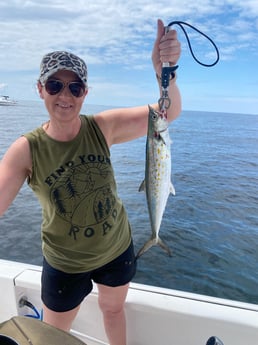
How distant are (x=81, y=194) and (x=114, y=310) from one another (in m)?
0.84

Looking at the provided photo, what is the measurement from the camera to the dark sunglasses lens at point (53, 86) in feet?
5.30

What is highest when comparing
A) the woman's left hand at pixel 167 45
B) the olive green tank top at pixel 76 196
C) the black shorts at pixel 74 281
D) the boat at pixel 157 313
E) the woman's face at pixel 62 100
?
the woman's left hand at pixel 167 45

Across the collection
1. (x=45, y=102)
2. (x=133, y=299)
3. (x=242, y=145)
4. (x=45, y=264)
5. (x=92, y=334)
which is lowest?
(x=242, y=145)

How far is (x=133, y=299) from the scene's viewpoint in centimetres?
221

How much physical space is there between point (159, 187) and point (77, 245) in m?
0.54

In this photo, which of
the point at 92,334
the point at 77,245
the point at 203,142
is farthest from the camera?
the point at 203,142

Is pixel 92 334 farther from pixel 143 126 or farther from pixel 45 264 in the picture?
pixel 143 126

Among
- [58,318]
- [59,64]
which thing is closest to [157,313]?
[58,318]

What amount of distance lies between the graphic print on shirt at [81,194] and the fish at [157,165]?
0.84 ft

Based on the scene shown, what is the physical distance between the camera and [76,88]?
1656 millimetres

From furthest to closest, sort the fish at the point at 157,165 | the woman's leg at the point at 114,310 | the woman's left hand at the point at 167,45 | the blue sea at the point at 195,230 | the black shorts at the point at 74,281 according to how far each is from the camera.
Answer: the blue sea at the point at 195,230 < the woman's leg at the point at 114,310 < the black shorts at the point at 74,281 < the fish at the point at 157,165 < the woman's left hand at the point at 167,45

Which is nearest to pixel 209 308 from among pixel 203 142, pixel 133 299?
pixel 133 299

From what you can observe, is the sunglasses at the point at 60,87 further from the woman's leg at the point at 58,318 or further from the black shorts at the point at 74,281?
the woman's leg at the point at 58,318

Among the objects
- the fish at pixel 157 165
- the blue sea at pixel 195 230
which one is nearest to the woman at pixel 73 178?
the fish at pixel 157 165
